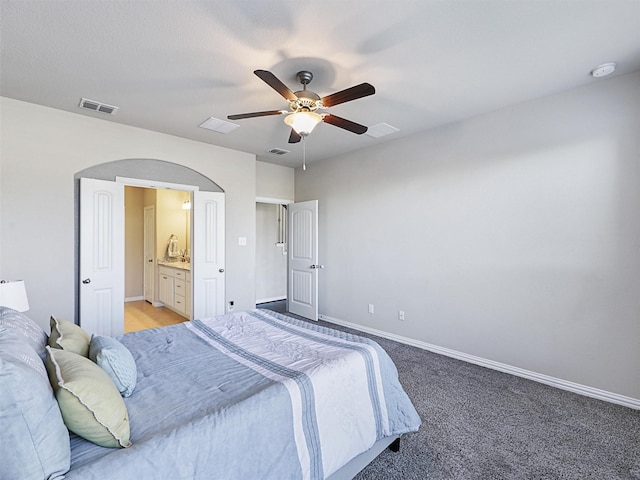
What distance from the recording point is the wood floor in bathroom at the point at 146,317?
4.82 m

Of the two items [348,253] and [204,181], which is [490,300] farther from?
[204,181]

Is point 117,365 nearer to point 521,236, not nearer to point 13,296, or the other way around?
point 13,296

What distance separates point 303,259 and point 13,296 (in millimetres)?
3741

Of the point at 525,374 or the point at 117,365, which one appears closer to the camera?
the point at 117,365

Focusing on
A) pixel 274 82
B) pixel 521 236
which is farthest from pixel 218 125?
pixel 521 236

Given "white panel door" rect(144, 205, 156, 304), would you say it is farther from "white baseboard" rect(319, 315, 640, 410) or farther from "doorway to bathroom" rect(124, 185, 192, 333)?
"white baseboard" rect(319, 315, 640, 410)

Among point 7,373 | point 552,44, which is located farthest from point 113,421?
point 552,44

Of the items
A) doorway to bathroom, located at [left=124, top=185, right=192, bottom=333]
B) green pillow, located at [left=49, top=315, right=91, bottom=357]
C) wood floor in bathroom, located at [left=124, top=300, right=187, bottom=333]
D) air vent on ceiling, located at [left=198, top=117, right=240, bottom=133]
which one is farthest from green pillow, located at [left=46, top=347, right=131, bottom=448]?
doorway to bathroom, located at [left=124, top=185, right=192, bottom=333]

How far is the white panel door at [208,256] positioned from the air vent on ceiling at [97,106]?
51.5 inches

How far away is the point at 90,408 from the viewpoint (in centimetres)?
115

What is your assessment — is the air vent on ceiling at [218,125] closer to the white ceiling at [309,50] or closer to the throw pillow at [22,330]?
the white ceiling at [309,50]

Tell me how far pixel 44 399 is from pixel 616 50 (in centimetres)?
383

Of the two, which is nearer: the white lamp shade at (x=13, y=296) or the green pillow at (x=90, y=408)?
the green pillow at (x=90, y=408)

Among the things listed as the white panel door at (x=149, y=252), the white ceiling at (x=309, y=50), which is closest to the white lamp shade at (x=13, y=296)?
the white ceiling at (x=309, y=50)
